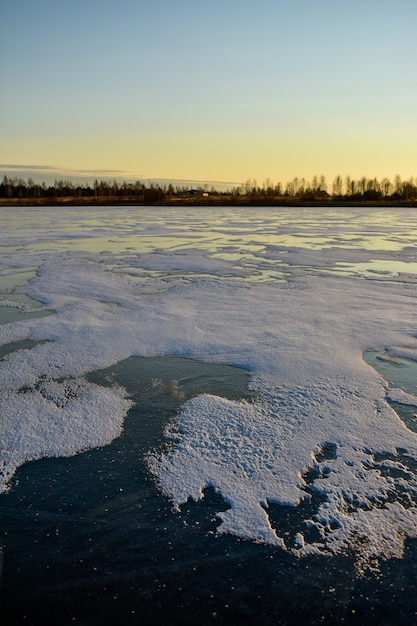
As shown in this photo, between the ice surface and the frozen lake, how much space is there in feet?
0.04

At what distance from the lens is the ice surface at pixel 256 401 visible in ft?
7.16

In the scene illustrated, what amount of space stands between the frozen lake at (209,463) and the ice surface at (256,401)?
1 cm

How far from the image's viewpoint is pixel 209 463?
2445 mm

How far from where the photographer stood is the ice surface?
2.18 metres

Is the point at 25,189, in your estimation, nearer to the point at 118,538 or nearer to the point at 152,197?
the point at 152,197

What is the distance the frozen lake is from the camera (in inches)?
66.6

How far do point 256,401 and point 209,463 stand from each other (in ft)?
2.76

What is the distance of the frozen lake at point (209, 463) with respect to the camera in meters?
1.69

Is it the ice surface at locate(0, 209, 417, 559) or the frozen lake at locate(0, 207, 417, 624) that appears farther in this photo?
the ice surface at locate(0, 209, 417, 559)

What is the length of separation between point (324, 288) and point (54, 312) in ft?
13.2

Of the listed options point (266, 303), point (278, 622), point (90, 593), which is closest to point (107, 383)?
point (90, 593)

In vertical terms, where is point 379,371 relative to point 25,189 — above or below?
below

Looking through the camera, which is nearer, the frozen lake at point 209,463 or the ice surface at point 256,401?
the frozen lake at point 209,463

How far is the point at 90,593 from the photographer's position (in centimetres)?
167
